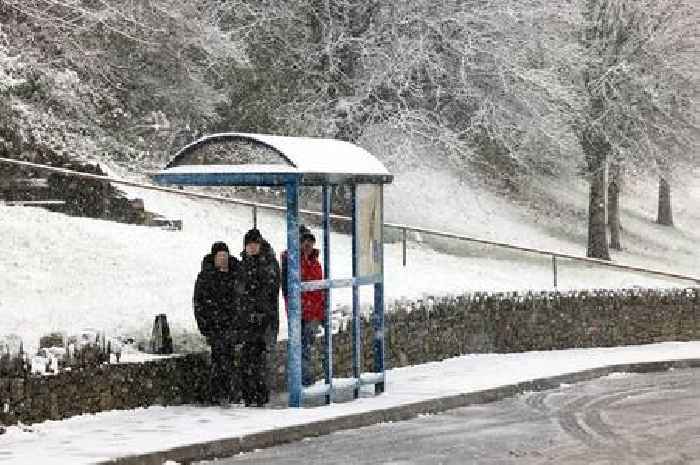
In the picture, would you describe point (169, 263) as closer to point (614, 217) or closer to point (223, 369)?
point (223, 369)

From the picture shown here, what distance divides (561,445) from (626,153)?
93.0 feet

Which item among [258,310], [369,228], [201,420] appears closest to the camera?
[201,420]

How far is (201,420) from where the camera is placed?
51.9 feet

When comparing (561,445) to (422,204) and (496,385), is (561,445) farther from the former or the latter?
(422,204)

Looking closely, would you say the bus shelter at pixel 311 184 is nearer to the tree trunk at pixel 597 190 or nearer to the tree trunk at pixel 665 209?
the tree trunk at pixel 597 190

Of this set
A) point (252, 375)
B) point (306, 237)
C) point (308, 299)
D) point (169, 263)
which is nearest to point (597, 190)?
point (169, 263)

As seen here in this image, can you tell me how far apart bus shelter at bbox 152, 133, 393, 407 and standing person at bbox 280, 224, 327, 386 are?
0.56ft

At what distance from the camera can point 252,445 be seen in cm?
1472

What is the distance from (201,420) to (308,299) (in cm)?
308

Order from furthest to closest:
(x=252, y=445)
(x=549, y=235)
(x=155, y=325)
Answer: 1. (x=549, y=235)
2. (x=155, y=325)
3. (x=252, y=445)

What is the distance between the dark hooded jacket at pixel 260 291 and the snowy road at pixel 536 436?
1860mm

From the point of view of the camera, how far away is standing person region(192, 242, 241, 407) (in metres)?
17.1

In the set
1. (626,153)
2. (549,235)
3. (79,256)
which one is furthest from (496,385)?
(549,235)

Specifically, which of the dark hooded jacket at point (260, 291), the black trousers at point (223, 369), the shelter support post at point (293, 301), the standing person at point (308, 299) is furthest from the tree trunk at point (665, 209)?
the black trousers at point (223, 369)
